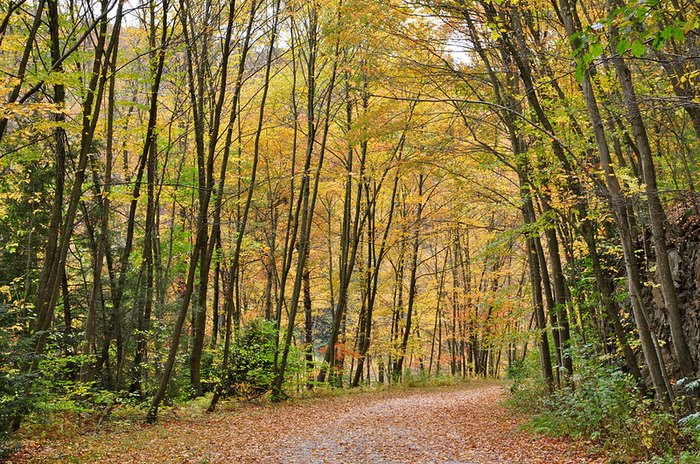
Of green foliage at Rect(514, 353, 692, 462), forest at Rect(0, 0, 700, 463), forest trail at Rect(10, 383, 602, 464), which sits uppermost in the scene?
forest at Rect(0, 0, 700, 463)

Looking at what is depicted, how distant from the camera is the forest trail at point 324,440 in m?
6.77

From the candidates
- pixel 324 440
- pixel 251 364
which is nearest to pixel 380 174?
pixel 251 364

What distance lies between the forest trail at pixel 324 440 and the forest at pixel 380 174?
0.73 metres

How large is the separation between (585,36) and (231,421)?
387 inches

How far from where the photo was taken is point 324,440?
27.4 ft

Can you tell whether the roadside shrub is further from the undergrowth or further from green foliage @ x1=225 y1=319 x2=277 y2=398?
green foliage @ x1=225 y1=319 x2=277 y2=398

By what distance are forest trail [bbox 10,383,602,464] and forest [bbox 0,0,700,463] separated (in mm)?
728

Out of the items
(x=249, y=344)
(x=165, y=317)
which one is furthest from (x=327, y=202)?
(x=165, y=317)

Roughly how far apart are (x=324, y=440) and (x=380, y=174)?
1166cm

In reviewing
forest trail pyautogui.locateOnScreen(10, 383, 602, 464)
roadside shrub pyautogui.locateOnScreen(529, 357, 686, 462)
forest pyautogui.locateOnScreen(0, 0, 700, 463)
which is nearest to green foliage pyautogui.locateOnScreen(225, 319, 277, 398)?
forest pyautogui.locateOnScreen(0, 0, 700, 463)

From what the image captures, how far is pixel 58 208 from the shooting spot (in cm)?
829

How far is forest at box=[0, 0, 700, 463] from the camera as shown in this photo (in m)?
6.00

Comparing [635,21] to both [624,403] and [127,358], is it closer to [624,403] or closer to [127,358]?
[624,403]

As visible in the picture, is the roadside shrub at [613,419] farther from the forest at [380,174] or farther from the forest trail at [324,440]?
the forest trail at [324,440]
